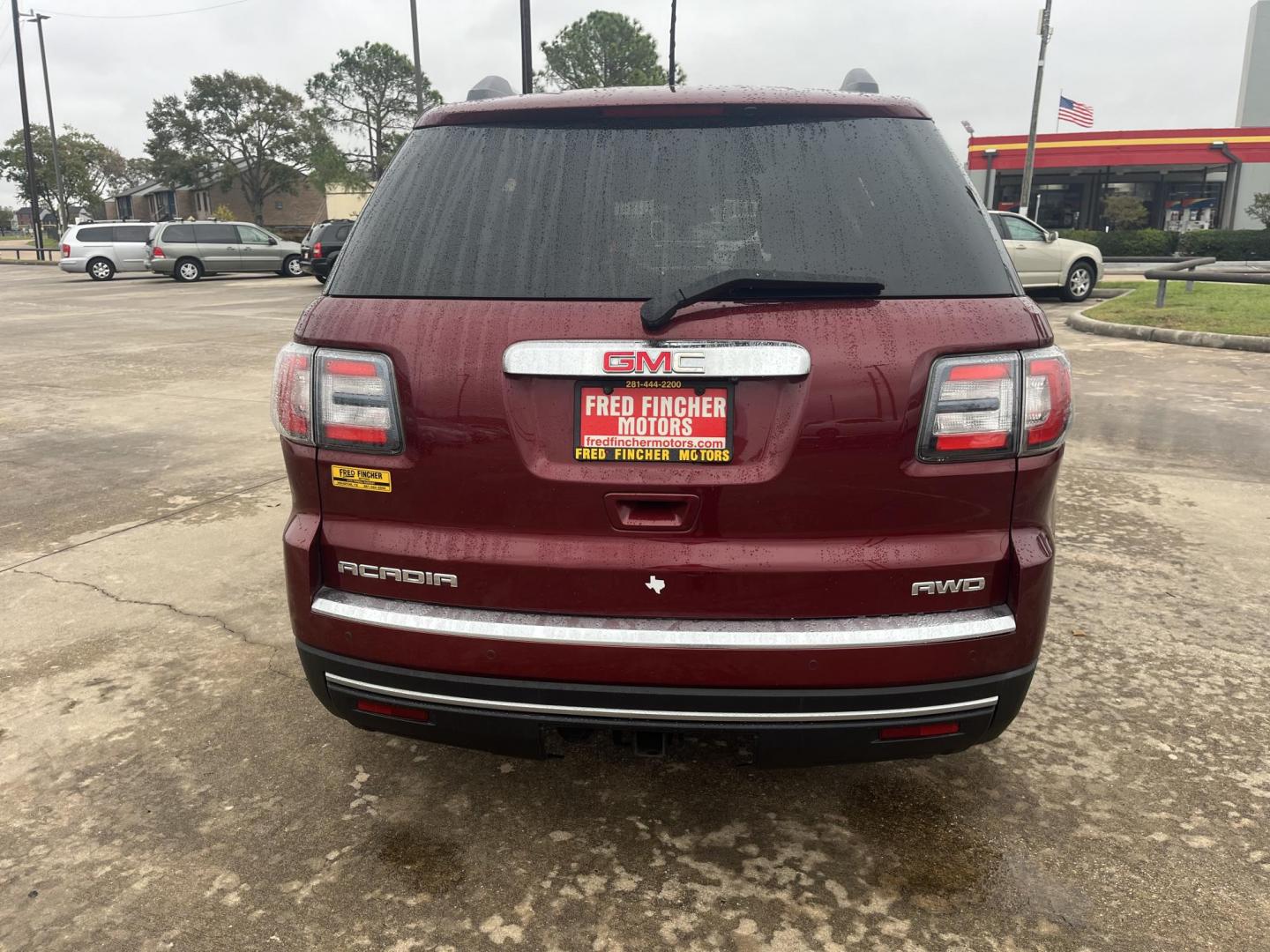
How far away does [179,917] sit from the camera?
84.0 inches

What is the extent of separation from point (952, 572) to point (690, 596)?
556 mm

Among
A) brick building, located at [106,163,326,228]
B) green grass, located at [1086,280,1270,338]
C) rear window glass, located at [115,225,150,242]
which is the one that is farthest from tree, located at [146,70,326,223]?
green grass, located at [1086,280,1270,338]

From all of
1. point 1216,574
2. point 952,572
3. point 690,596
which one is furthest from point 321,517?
point 1216,574

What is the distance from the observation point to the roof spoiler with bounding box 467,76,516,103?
2756 mm

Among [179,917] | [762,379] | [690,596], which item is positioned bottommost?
[179,917]

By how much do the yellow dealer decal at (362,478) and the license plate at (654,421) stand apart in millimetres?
450

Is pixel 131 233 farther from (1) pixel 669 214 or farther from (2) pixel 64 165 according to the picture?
(2) pixel 64 165

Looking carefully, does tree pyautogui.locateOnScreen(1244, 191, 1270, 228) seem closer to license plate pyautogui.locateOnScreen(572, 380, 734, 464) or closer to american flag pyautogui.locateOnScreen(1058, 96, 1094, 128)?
american flag pyautogui.locateOnScreen(1058, 96, 1094, 128)

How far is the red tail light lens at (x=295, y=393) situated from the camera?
7.12 ft

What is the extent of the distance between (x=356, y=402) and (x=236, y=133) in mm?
78126

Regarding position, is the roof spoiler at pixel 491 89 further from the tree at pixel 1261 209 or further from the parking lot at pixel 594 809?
the tree at pixel 1261 209

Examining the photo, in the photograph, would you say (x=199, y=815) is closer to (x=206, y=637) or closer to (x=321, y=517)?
A: (x=321, y=517)

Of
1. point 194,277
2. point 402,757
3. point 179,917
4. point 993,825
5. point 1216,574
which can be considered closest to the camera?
point 179,917

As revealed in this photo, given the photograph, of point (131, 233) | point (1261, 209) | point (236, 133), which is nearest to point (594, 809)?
point (131, 233)
